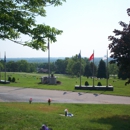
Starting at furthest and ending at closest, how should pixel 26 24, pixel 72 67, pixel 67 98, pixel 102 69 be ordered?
pixel 72 67 → pixel 102 69 → pixel 67 98 → pixel 26 24

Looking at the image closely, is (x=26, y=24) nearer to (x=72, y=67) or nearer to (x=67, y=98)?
(x=67, y=98)

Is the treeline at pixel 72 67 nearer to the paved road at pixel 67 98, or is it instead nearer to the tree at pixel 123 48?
the paved road at pixel 67 98

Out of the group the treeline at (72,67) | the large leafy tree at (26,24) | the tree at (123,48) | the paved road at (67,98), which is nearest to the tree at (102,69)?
the treeline at (72,67)

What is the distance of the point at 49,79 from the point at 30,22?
32448 mm

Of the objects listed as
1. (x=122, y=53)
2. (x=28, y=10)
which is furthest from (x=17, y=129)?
(x=122, y=53)

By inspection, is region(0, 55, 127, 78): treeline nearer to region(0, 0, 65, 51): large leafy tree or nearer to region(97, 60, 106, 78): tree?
region(97, 60, 106, 78): tree

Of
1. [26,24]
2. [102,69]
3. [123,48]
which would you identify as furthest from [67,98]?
[102,69]

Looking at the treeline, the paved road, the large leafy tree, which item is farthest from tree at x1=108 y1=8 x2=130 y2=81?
the treeline

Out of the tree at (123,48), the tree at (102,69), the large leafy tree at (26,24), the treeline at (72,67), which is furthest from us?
the treeline at (72,67)

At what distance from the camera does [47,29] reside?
32.3 feet

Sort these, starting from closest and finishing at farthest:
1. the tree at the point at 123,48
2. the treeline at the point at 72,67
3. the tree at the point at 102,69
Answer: the tree at the point at 123,48, the tree at the point at 102,69, the treeline at the point at 72,67

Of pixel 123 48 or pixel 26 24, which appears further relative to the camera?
pixel 123 48

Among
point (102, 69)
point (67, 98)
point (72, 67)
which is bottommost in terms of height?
point (67, 98)

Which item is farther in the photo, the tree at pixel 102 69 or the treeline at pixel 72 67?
the treeline at pixel 72 67
